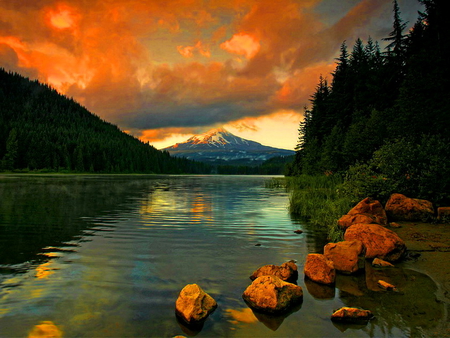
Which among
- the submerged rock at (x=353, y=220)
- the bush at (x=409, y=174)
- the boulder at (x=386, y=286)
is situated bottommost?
the boulder at (x=386, y=286)

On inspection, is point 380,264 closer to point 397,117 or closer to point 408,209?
point 408,209

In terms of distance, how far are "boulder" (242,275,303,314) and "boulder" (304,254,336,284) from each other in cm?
150

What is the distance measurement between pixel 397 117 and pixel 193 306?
3567 centimetres

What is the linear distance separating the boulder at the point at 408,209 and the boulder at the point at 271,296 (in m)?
13.5

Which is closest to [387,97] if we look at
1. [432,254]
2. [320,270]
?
[432,254]

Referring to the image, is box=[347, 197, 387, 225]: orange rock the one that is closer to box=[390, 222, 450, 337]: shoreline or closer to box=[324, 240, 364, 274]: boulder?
box=[390, 222, 450, 337]: shoreline

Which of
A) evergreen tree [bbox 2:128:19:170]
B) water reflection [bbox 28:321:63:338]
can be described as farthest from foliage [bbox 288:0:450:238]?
evergreen tree [bbox 2:128:19:170]

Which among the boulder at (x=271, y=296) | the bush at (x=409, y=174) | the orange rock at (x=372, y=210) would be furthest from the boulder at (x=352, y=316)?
the bush at (x=409, y=174)

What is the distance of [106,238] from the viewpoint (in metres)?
14.1

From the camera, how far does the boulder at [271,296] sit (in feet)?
22.3

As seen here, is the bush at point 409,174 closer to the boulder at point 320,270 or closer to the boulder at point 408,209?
the boulder at point 408,209

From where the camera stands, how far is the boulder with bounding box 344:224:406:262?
412 inches

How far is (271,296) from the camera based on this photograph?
6875 millimetres

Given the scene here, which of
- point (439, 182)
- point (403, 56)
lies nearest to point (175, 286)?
point (439, 182)
